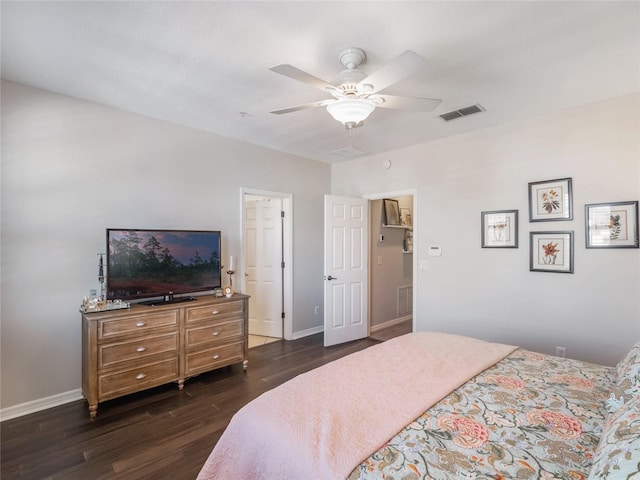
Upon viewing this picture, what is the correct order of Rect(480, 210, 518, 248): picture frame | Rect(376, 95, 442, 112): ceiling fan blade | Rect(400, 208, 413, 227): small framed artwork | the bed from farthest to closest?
Rect(400, 208, 413, 227): small framed artwork
Rect(480, 210, 518, 248): picture frame
Rect(376, 95, 442, 112): ceiling fan blade
the bed

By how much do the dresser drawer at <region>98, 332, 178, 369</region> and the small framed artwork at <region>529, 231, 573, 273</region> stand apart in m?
3.61

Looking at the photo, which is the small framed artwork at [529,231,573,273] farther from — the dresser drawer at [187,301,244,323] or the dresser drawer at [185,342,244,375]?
the dresser drawer at [185,342,244,375]

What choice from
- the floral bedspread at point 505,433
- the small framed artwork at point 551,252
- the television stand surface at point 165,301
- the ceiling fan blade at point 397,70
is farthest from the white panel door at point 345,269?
the floral bedspread at point 505,433

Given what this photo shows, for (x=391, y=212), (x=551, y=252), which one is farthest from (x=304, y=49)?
(x=391, y=212)

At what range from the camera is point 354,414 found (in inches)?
52.0

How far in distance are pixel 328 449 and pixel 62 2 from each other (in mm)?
2522

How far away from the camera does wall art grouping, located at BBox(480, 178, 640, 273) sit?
268cm

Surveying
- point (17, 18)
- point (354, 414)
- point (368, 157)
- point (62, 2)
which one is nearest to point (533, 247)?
point (368, 157)

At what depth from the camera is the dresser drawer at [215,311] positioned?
302 cm

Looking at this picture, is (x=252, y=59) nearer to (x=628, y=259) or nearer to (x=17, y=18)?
(x=17, y=18)

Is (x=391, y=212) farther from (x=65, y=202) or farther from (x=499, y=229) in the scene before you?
(x=65, y=202)

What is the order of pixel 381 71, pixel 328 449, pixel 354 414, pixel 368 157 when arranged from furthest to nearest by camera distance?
pixel 368 157 → pixel 381 71 → pixel 354 414 → pixel 328 449

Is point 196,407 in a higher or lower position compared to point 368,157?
lower

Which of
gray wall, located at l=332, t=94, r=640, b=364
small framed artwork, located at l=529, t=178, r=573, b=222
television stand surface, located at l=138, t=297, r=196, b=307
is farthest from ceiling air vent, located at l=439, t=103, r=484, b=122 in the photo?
television stand surface, located at l=138, t=297, r=196, b=307
